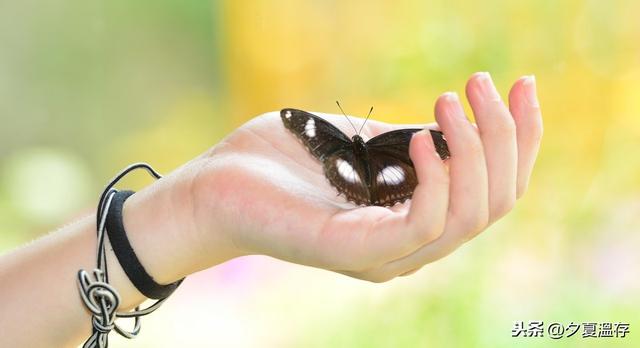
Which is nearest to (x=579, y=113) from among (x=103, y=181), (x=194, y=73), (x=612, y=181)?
(x=612, y=181)

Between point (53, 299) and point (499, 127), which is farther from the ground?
point (499, 127)

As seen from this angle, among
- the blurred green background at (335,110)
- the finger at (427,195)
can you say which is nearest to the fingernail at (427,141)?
the finger at (427,195)

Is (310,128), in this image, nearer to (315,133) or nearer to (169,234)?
(315,133)

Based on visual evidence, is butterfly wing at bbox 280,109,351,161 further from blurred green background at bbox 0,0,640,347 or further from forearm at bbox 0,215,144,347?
blurred green background at bbox 0,0,640,347

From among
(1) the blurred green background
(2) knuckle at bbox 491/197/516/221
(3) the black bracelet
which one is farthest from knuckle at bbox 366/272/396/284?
(1) the blurred green background

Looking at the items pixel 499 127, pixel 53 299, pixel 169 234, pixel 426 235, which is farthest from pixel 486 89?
pixel 53 299

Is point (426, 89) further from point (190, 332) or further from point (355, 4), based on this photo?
point (190, 332)

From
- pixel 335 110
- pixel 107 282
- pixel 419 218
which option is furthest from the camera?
pixel 335 110

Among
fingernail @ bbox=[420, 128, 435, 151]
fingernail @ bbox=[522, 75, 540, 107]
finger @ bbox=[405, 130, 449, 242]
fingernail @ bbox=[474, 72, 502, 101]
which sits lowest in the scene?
finger @ bbox=[405, 130, 449, 242]
